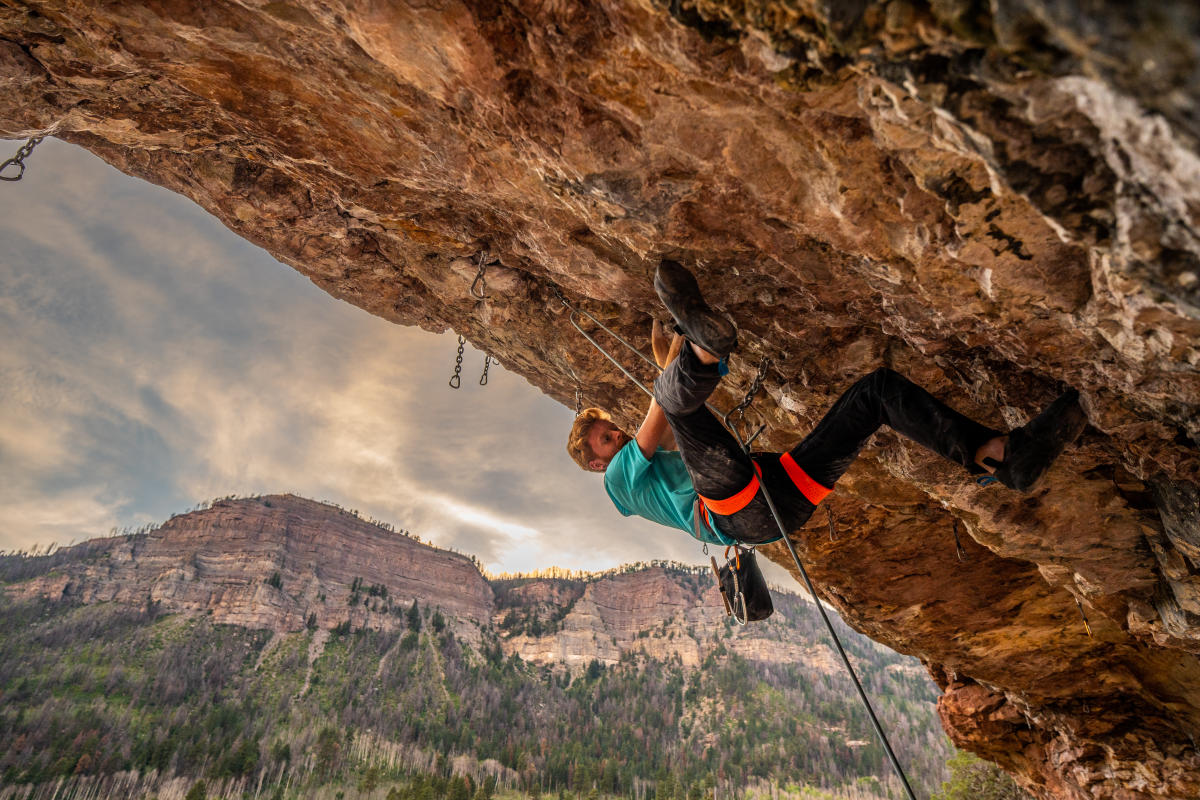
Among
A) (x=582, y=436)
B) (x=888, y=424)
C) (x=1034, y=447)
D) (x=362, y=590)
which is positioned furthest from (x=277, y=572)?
(x=1034, y=447)

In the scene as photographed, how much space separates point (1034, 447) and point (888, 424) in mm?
627

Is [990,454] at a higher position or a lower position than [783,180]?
lower

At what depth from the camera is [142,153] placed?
13.3ft

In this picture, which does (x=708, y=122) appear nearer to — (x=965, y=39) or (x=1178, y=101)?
(x=965, y=39)

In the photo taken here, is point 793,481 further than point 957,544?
No

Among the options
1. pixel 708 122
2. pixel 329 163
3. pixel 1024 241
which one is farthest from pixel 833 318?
pixel 329 163

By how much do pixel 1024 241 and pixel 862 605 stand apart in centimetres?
600

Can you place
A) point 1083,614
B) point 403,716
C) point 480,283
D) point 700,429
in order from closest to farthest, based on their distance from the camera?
point 700,429 → point 480,283 → point 1083,614 → point 403,716

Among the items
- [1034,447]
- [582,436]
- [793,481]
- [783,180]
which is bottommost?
[582,436]

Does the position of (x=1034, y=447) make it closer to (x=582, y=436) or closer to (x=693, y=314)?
(x=693, y=314)

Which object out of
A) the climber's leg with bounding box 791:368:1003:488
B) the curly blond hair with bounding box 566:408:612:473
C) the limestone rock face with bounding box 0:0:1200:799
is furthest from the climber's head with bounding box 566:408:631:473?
the climber's leg with bounding box 791:368:1003:488

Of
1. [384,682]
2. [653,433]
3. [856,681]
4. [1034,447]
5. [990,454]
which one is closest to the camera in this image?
[856,681]

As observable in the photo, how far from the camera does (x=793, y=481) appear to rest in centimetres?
305

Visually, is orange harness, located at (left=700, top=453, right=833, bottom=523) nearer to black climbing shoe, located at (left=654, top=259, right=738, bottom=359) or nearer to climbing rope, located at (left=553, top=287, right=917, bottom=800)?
climbing rope, located at (left=553, top=287, right=917, bottom=800)
